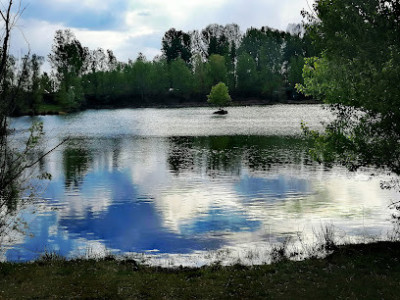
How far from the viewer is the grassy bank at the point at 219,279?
529 inches

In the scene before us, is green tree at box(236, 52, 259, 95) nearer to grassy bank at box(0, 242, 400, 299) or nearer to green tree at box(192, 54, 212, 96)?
green tree at box(192, 54, 212, 96)

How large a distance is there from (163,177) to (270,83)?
6264 inches

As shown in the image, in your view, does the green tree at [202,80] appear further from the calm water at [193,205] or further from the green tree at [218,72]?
the calm water at [193,205]

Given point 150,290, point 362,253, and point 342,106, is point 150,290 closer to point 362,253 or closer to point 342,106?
point 362,253

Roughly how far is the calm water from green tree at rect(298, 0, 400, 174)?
18.8ft

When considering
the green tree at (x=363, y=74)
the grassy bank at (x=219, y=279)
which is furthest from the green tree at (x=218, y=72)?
the grassy bank at (x=219, y=279)

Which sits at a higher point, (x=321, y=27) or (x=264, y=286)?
(x=321, y=27)

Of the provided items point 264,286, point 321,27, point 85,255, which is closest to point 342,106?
point 321,27

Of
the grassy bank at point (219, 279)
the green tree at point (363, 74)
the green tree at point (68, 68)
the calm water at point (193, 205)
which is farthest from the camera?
the green tree at point (68, 68)

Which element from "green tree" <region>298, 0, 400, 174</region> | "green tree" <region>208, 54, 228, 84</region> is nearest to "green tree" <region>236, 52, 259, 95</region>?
"green tree" <region>208, 54, 228, 84</region>

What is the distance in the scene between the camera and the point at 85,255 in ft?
64.8

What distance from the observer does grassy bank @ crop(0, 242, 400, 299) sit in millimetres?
13430

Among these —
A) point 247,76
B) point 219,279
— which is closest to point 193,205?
point 219,279

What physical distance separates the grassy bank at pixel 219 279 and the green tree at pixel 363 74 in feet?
14.5
